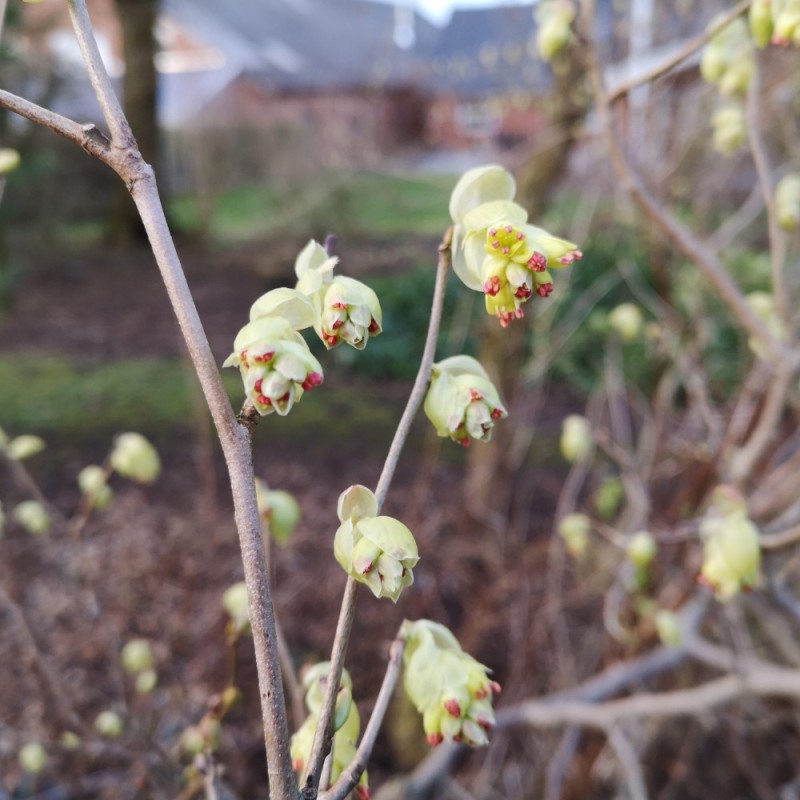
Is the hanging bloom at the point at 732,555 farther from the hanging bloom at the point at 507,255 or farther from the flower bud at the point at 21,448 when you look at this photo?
the flower bud at the point at 21,448

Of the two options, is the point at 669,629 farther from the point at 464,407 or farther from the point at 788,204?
the point at 464,407

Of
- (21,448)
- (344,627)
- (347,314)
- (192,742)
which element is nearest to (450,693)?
(344,627)

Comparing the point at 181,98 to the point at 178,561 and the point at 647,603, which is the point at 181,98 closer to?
the point at 178,561

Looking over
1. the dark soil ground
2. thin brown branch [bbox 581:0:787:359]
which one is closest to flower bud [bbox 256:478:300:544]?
the dark soil ground

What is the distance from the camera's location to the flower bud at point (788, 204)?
5.22 feet

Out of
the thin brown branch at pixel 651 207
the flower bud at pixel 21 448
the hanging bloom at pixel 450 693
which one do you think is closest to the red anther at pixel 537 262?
the hanging bloom at pixel 450 693

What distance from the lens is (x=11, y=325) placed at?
7.53 meters

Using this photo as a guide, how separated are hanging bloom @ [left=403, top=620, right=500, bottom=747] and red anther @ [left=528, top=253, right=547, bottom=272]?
39 cm

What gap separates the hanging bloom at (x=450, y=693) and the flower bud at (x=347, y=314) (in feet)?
1.12

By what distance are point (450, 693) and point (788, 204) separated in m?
1.31

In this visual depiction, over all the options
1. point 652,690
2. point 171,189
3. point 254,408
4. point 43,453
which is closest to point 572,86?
point 652,690

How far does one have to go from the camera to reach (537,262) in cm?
67

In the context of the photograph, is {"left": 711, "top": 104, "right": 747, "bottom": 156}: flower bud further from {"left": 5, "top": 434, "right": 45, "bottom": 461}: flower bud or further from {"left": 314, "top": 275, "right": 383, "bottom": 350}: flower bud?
{"left": 5, "top": 434, "right": 45, "bottom": 461}: flower bud

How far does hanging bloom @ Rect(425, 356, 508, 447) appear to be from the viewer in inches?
28.3
